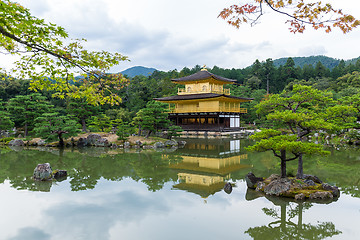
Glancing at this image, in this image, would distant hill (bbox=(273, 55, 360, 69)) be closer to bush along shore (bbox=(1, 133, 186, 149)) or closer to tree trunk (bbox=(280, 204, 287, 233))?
bush along shore (bbox=(1, 133, 186, 149))

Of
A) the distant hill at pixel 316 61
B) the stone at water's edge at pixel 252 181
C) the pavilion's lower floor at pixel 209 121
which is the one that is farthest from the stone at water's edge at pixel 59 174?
the distant hill at pixel 316 61

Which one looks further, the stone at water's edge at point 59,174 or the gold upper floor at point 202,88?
the gold upper floor at point 202,88

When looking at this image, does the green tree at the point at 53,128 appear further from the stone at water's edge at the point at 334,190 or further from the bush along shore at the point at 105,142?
the stone at water's edge at the point at 334,190

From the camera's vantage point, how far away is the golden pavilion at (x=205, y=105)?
28.3 metres

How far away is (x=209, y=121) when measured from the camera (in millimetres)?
31953

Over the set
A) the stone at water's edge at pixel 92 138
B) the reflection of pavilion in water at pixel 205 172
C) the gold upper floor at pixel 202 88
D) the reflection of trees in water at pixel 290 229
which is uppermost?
the gold upper floor at pixel 202 88

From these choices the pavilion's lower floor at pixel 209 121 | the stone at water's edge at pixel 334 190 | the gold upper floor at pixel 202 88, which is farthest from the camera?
the gold upper floor at pixel 202 88

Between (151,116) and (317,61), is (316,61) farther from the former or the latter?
(151,116)

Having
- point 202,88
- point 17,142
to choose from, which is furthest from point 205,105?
point 17,142

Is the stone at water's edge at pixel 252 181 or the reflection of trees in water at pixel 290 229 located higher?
the stone at water's edge at pixel 252 181

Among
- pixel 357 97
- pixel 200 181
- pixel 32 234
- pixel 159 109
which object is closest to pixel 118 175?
pixel 200 181

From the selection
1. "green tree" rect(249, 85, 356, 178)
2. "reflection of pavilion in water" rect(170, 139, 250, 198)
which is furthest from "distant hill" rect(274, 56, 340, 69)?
"green tree" rect(249, 85, 356, 178)

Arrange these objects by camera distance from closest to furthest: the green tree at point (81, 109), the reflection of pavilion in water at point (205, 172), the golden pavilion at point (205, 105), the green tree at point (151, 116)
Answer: the reflection of pavilion in water at point (205, 172) → the green tree at point (151, 116) → the green tree at point (81, 109) → the golden pavilion at point (205, 105)

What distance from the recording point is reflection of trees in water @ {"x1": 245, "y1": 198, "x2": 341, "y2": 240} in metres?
4.76
